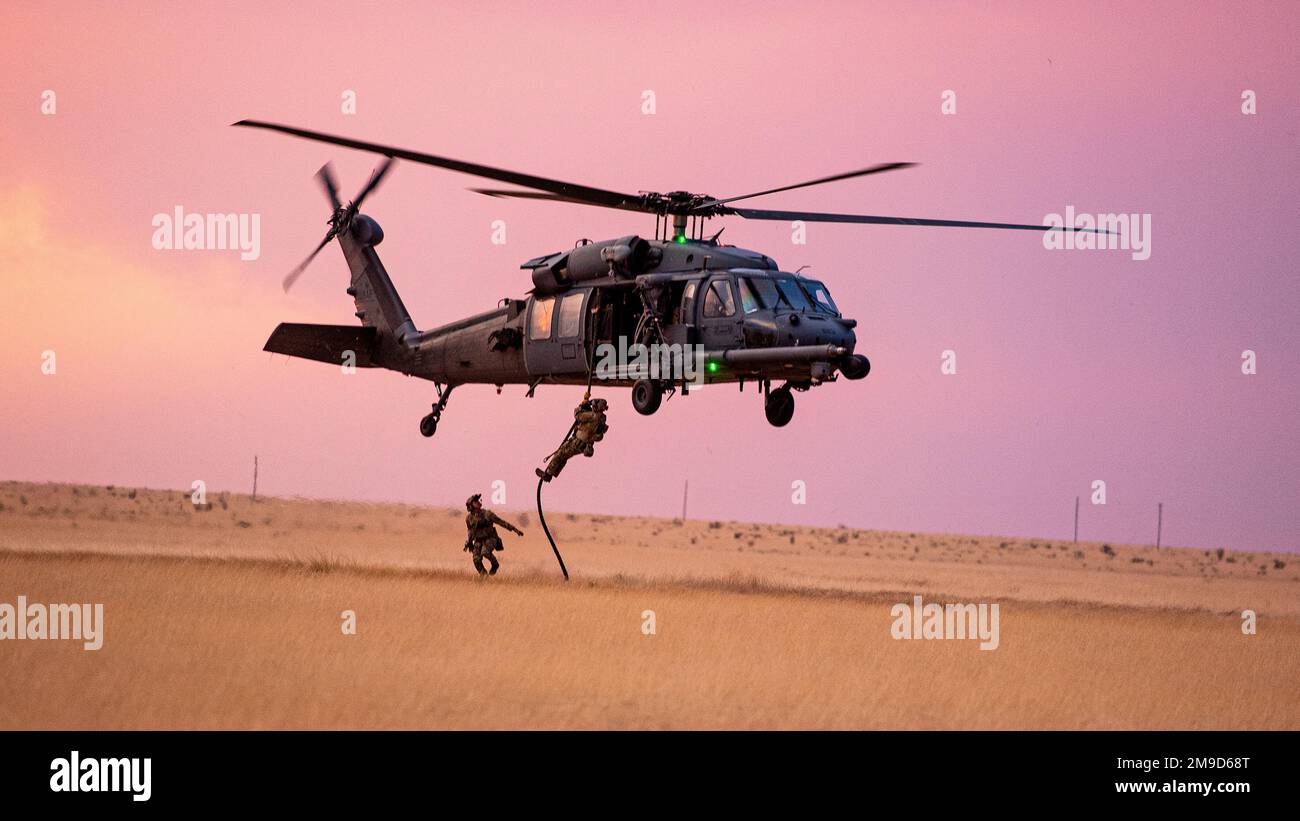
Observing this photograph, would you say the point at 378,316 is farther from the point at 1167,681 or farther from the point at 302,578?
the point at 1167,681

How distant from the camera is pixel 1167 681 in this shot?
1988cm

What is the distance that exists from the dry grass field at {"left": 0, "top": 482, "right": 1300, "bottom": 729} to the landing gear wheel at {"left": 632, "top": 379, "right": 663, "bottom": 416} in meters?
3.07

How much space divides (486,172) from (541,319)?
566 cm

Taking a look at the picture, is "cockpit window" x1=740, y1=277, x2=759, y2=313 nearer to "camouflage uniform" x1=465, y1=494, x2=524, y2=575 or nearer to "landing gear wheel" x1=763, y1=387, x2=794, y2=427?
"landing gear wheel" x1=763, y1=387, x2=794, y2=427

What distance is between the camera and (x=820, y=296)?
2462cm

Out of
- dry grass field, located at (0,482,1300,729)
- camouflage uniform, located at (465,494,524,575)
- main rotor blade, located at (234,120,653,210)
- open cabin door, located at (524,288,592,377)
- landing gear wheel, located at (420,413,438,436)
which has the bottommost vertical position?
dry grass field, located at (0,482,1300,729)

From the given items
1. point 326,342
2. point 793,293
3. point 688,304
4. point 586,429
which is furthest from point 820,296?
point 326,342

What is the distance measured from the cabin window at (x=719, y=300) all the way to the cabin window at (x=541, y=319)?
375cm

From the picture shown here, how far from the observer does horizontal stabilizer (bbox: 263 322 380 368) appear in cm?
3097

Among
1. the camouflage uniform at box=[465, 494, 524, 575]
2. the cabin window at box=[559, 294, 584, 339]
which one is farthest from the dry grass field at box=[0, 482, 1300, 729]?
the cabin window at box=[559, 294, 584, 339]

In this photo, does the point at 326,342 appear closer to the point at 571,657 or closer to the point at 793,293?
the point at 793,293

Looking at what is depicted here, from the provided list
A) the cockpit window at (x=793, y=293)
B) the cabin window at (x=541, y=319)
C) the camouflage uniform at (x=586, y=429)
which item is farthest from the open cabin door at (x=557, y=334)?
the cockpit window at (x=793, y=293)

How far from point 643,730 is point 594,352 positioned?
1213 centimetres

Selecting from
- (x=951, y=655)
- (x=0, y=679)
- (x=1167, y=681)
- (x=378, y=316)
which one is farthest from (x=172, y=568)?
(x=1167, y=681)
